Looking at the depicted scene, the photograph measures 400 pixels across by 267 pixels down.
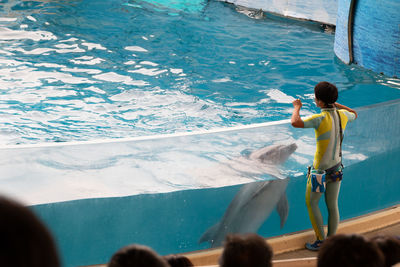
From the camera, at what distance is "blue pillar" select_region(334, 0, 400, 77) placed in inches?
332

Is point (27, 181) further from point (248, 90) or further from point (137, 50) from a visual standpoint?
point (137, 50)

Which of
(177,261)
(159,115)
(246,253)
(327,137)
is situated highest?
(246,253)

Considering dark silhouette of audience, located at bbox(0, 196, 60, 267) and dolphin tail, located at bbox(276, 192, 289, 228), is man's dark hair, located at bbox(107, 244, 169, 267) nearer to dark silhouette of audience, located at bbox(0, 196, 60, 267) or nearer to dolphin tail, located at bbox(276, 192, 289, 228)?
dark silhouette of audience, located at bbox(0, 196, 60, 267)

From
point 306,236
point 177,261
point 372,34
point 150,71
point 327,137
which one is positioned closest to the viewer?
point 177,261

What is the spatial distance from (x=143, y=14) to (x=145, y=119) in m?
6.95

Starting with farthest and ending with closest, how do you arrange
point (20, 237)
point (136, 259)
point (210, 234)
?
point (210, 234) → point (136, 259) → point (20, 237)

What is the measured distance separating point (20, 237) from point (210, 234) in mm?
3140

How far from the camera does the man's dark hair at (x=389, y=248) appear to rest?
1.83 m

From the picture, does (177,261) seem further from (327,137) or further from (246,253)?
(327,137)

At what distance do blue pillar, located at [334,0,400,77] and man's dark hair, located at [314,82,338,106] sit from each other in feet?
18.1

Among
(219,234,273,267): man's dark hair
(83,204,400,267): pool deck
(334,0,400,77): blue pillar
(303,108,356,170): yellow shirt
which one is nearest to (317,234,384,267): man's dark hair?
(219,234,273,267): man's dark hair

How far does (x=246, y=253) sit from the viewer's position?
1462mm

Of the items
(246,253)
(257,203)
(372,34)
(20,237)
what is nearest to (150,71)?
(372,34)

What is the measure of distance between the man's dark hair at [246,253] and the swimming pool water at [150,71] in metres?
5.53
